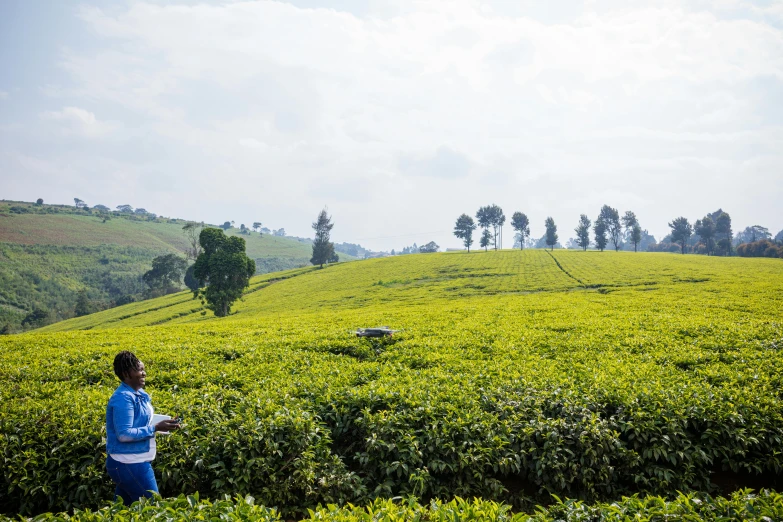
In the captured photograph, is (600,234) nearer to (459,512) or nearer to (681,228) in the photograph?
(681,228)

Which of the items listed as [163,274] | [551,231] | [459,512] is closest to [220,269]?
[459,512]

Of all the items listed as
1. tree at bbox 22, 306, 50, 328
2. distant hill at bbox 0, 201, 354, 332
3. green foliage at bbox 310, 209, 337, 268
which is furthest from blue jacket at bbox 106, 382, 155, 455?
tree at bbox 22, 306, 50, 328

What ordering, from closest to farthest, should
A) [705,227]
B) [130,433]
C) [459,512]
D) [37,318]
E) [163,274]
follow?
[459,512] < [130,433] < [37,318] < [163,274] < [705,227]

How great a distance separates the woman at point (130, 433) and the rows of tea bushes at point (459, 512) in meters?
0.48

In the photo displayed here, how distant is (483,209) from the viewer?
12588cm

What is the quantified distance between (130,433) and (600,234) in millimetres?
122464

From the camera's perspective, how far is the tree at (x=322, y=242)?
3706 inches

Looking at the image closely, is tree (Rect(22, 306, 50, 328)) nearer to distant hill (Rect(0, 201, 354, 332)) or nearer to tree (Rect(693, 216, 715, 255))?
distant hill (Rect(0, 201, 354, 332))

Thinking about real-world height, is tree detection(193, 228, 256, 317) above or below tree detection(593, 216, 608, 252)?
below

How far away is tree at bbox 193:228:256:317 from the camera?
43906 millimetres

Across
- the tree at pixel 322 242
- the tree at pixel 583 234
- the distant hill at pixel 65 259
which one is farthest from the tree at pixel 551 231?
the distant hill at pixel 65 259

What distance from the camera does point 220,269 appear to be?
43781 millimetres

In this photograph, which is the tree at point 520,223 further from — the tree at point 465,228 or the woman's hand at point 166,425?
the woman's hand at point 166,425

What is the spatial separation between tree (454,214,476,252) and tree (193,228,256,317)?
276ft
